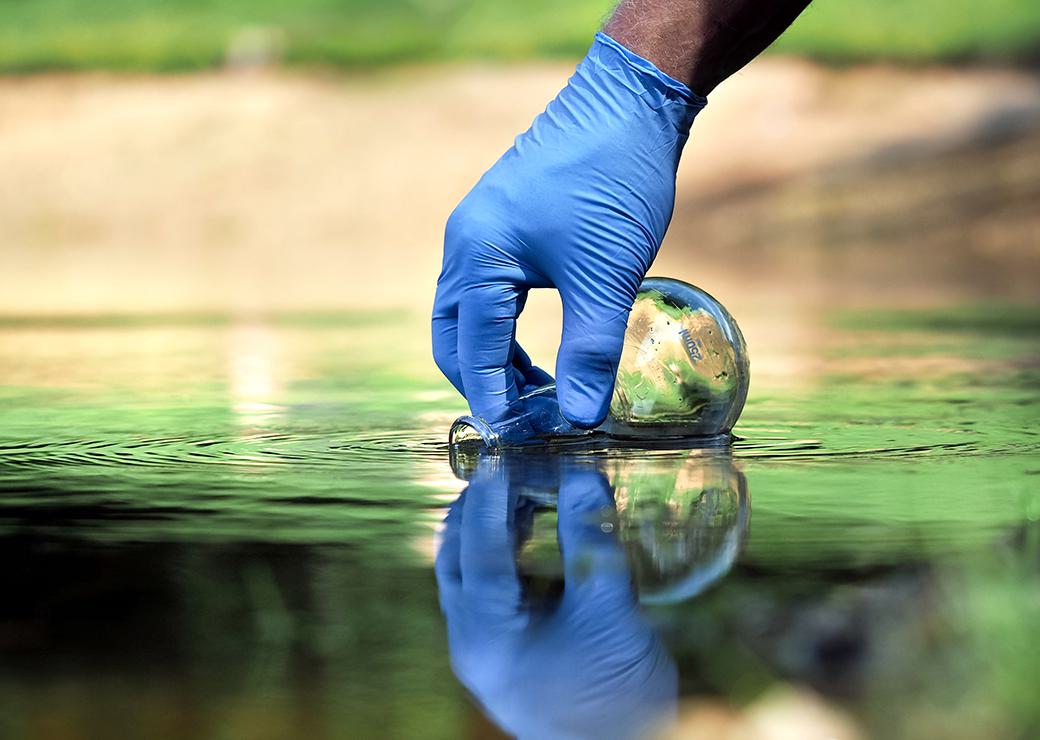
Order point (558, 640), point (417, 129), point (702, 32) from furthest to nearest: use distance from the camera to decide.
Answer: point (417, 129), point (702, 32), point (558, 640)

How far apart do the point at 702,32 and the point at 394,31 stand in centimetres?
1244

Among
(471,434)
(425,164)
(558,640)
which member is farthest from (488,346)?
(425,164)

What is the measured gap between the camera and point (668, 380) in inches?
101

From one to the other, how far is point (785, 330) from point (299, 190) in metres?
8.55

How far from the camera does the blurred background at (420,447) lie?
3.88 feet

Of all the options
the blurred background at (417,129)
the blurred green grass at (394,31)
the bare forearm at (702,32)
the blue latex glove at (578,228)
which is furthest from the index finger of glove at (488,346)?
the blurred green grass at (394,31)

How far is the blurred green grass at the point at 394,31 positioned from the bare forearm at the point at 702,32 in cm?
1147

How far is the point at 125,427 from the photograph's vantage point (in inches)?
111

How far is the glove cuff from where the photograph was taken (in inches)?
98.3

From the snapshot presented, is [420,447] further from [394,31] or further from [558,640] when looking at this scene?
[394,31]

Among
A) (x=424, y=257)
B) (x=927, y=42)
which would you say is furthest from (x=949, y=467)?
(x=927, y=42)

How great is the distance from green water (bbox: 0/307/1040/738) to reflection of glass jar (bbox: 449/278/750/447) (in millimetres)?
105

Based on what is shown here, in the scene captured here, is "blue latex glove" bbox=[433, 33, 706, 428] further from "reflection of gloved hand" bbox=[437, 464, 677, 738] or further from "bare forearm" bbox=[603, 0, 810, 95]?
"reflection of gloved hand" bbox=[437, 464, 677, 738]

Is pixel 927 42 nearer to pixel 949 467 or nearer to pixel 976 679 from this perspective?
pixel 949 467
